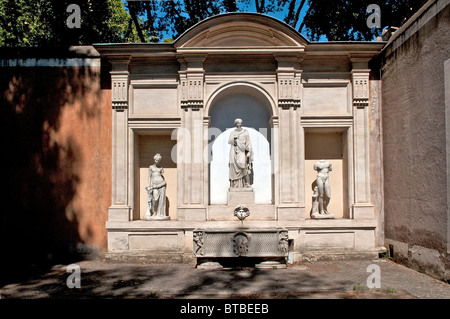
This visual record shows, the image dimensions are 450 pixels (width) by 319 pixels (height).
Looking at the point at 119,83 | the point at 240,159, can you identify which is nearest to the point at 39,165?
the point at 119,83

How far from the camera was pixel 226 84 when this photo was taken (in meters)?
10.5

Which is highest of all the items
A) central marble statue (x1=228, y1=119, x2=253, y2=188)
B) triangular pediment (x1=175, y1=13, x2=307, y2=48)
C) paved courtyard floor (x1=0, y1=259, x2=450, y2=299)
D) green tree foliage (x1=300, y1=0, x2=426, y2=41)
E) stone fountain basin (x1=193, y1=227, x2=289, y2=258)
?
green tree foliage (x1=300, y1=0, x2=426, y2=41)

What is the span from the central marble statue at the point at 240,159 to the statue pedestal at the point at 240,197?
0.65 ft

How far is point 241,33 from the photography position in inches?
408

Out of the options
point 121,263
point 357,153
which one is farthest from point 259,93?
point 121,263

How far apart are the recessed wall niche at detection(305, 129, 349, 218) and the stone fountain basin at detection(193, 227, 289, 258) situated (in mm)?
2373

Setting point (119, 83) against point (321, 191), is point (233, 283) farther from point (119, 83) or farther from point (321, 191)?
point (119, 83)

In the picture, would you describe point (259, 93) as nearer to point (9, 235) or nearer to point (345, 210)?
point (345, 210)

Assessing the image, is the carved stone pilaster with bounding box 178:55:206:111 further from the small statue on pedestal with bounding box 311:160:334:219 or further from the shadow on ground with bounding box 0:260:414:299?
the shadow on ground with bounding box 0:260:414:299

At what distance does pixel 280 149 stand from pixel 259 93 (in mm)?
1676

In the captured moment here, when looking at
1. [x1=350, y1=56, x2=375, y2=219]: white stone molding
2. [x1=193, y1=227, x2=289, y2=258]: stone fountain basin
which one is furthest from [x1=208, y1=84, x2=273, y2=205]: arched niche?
[x1=350, y1=56, x2=375, y2=219]: white stone molding

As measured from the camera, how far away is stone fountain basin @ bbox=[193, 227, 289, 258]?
8.76 m

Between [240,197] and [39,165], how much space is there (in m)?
5.39
